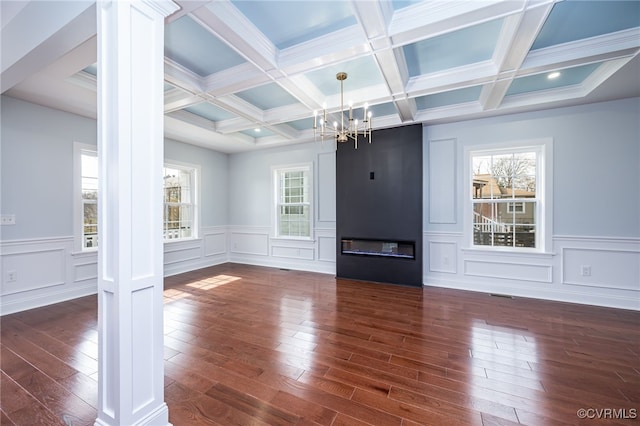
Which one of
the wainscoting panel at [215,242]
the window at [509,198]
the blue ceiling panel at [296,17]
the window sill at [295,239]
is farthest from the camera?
the wainscoting panel at [215,242]

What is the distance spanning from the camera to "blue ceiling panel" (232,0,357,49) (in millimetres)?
2025

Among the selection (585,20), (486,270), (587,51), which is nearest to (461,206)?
(486,270)

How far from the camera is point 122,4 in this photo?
133 centimetres

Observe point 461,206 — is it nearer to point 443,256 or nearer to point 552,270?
point 443,256

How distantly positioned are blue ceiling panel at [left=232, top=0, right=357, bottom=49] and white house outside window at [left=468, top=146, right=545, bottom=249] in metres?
3.10

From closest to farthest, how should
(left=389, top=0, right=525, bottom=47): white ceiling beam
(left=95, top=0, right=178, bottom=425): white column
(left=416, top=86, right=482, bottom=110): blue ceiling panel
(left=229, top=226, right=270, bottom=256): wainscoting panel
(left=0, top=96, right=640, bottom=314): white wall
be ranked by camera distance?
(left=95, top=0, right=178, bottom=425): white column
(left=389, top=0, right=525, bottom=47): white ceiling beam
(left=0, top=96, right=640, bottom=314): white wall
(left=416, top=86, right=482, bottom=110): blue ceiling panel
(left=229, top=226, right=270, bottom=256): wainscoting panel

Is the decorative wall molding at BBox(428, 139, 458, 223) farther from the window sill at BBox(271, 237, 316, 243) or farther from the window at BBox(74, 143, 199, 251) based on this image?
the window at BBox(74, 143, 199, 251)

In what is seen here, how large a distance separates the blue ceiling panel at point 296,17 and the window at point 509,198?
3.09 meters

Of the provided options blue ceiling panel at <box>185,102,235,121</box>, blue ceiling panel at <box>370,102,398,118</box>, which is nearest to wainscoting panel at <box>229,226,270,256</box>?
blue ceiling panel at <box>185,102,235,121</box>

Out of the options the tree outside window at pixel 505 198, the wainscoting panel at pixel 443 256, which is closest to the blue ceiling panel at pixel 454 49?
the tree outside window at pixel 505 198

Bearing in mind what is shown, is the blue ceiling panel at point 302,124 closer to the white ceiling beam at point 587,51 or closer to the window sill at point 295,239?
the window sill at point 295,239


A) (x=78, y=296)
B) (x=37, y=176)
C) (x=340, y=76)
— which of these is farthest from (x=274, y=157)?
(x=78, y=296)

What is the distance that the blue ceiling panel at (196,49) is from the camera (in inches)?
88.4

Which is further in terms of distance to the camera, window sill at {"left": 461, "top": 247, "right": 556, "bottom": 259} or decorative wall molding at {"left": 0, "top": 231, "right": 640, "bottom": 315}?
window sill at {"left": 461, "top": 247, "right": 556, "bottom": 259}
